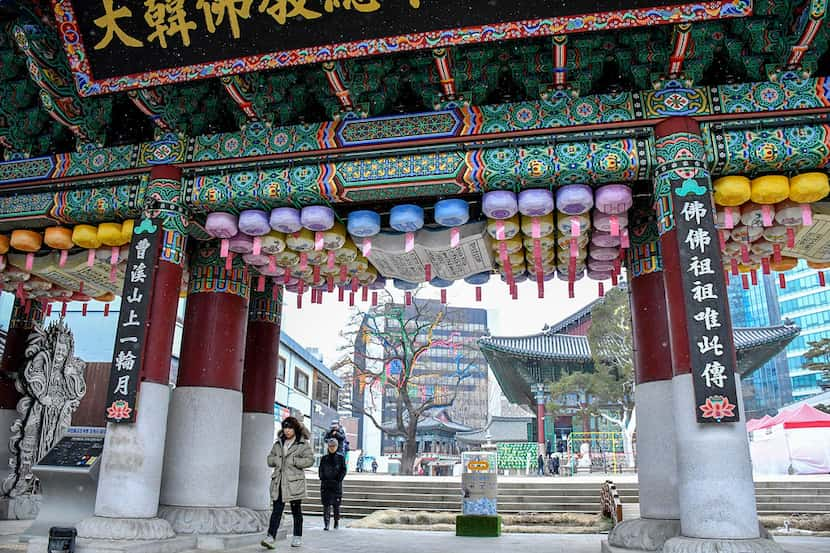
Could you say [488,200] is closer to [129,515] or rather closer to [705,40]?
[705,40]

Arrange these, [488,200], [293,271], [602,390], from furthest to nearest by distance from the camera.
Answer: [602,390], [293,271], [488,200]

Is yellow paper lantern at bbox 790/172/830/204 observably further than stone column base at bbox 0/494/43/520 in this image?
No

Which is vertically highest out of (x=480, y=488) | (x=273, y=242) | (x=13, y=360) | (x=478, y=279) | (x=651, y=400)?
(x=273, y=242)

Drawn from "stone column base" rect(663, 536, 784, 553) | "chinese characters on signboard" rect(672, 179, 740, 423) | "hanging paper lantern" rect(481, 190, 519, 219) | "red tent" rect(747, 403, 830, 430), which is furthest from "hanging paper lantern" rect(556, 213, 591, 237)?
"red tent" rect(747, 403, 830, 430)

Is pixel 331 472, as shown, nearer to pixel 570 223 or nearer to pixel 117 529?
pixel 117 529

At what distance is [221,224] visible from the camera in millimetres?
7355

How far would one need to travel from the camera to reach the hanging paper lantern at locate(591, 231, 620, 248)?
7.62 metres

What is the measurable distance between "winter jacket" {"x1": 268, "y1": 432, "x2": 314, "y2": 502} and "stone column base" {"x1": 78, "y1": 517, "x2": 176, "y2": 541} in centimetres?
126

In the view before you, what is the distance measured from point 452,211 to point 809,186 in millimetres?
3468

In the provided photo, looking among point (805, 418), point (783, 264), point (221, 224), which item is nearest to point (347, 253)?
point (221, 224)

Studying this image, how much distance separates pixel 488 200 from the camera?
22.0ft

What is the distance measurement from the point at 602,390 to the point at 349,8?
2272 cm

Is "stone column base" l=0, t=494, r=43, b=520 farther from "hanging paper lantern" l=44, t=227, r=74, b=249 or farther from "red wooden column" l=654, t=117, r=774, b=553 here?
"red wooden column" l=654, t=117, r=774, b=553

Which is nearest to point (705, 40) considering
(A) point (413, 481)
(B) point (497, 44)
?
(B) point (497, 44)
